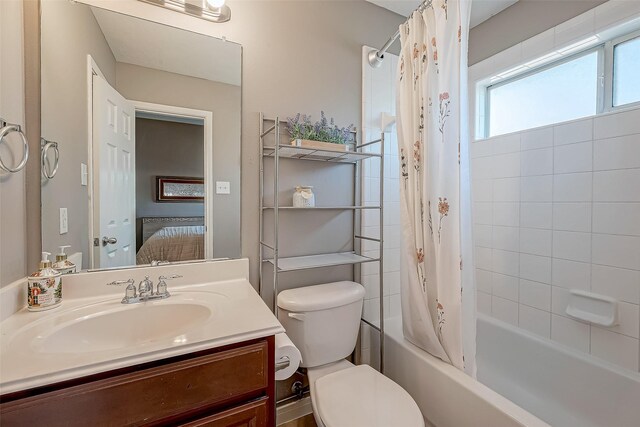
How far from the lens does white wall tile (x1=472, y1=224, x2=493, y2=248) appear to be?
2.02 m

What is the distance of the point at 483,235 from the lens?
206 centimetres

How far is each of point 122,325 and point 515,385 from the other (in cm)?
209

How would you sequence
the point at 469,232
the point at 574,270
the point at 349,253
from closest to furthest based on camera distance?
the point at 469,232 < the point at 574,270 < the point at 349,253

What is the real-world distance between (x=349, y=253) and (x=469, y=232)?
0.74 m

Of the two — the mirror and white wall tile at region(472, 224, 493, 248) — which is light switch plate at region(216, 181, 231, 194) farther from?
white wall tile at region(472, 224, 493, 248)

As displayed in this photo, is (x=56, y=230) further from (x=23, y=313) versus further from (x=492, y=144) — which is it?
(x=492, y=144)

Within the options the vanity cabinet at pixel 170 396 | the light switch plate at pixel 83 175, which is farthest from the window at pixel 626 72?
the light switch plate at pixel 83 175

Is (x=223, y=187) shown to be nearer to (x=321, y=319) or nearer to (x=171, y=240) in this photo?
(x=171, y=240)

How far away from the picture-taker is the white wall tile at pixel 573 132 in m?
1.51

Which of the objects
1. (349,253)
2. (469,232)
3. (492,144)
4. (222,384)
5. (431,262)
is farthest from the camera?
(492,144)

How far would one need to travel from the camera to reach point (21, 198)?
987 mm

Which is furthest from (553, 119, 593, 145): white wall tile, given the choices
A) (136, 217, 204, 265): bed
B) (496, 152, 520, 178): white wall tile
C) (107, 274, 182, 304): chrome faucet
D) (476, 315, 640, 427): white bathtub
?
(107, 274, 182, 304): chrome faucet

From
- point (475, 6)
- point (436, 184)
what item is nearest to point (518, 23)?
point (475, 6)

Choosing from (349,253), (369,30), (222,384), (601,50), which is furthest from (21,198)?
(601,50)
